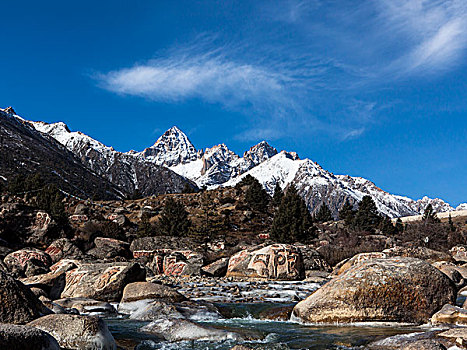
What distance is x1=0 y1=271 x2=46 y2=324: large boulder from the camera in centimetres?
735

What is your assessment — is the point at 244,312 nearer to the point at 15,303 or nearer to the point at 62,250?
the point at 15,303

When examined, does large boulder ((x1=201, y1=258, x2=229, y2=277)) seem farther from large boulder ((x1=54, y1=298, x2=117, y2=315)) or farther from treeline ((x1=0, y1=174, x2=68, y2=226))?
treeline ((x1=0, y1=174, x2=68, y2=226))

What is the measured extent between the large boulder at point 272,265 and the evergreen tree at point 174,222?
26552 millimetres

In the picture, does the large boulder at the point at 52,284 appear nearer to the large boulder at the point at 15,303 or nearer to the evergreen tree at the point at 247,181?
the large boulder at the point at 15,303

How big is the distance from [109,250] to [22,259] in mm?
8835

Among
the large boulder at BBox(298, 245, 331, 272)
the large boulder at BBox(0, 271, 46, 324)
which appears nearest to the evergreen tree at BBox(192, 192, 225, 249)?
the large boulder at BBox(298, 245, 331, 272)

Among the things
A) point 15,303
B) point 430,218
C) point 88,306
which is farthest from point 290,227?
point 15,303

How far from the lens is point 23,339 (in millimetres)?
5141

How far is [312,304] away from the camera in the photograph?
10.8 m

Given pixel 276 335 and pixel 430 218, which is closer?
pixel 276 335

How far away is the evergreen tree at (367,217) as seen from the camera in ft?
198

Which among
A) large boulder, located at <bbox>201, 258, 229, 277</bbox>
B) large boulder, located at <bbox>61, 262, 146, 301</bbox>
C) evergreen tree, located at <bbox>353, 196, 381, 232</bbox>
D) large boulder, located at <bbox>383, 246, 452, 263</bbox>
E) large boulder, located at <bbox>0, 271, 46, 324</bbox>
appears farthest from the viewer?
evergreen tree, located at <bbox>353, 196, 381, 232</bbox>

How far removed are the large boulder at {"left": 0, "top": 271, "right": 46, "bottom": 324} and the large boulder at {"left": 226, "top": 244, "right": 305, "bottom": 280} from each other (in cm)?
1374

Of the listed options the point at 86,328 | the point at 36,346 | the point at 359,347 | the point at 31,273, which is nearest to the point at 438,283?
the point at 359,347
